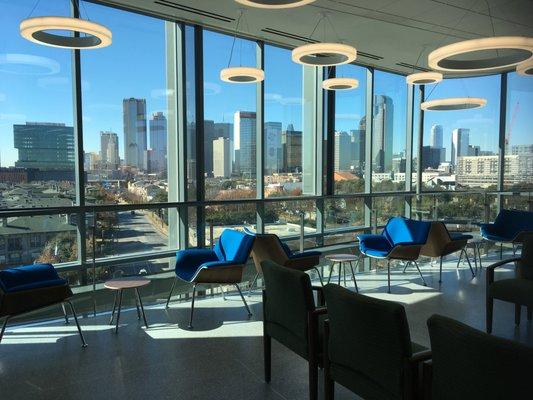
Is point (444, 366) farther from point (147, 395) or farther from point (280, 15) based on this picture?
point (280, 15)

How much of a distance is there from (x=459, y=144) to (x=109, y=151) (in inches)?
312

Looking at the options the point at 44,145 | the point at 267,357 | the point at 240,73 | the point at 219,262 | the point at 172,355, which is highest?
the point at 240,73

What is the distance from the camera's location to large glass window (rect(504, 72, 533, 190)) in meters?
9.48

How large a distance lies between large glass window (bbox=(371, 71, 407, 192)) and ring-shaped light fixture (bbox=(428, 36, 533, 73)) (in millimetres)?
3432

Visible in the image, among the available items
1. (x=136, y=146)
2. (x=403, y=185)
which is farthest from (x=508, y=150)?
(x=136, y=146)

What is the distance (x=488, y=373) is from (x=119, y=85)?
18.9ft

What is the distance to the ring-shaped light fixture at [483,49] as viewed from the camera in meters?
4.40

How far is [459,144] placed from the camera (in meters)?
9.96

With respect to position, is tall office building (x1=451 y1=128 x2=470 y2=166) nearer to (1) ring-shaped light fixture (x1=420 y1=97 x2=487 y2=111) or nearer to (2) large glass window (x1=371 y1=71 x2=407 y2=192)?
(2) large glass window (x1=371 y1=71 x2=407 y2=192)

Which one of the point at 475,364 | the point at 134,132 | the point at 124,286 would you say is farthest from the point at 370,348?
the point at 134,132

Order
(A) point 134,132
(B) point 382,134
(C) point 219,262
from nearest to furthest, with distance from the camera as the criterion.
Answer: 1. (C) point 219,262
2. (A) point 134,132
3. (B) point 382,134

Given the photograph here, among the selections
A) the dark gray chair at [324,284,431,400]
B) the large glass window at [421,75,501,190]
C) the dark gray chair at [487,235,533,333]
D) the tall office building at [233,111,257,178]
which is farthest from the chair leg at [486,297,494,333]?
the large glass window at [421,75,501,190]

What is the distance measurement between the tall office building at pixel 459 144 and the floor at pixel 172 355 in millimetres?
5389

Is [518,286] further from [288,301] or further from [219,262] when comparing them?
[219,262]
